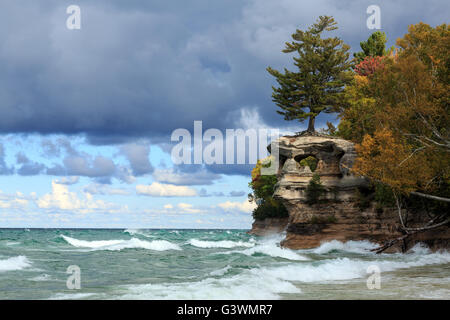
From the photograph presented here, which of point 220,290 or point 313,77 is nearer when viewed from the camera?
point 220,290

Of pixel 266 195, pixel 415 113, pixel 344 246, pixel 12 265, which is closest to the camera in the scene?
pixel 12 265

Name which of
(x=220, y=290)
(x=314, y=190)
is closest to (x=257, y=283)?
(x=220, y=290)

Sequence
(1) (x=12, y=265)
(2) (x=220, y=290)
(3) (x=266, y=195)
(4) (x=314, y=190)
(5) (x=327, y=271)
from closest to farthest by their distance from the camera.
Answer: (2) (x=220, y=290), (5) (x=327, y=271), (1) (x=12, y=265), (4) (x=314, y=190), (3) (x=266, y=195)

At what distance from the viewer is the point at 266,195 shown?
220 feet

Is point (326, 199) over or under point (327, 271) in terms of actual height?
over

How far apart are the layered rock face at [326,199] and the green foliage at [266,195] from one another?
999 inches

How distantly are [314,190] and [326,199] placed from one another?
3.90ft

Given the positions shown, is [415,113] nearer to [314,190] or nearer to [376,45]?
[314,190]

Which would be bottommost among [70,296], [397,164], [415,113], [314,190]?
[70,296]

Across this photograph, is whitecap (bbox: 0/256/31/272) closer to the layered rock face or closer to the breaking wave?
the breaking wave

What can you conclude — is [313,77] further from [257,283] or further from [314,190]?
[257,283]
